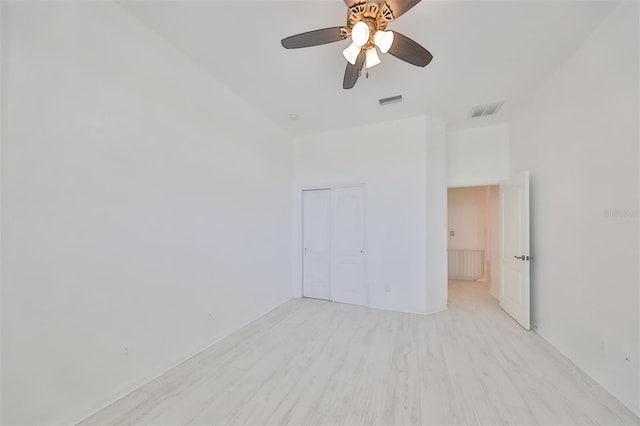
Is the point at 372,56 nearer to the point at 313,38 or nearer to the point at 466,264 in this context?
the point at 313,38

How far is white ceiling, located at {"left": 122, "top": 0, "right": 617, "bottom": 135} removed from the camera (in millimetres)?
1890

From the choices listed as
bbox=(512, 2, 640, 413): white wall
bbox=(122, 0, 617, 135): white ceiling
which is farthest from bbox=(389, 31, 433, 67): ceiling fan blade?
bbox=(512, 2, 640, 413): white wall

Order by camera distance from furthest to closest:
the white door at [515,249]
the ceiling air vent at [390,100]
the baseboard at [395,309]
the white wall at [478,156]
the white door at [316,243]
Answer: the white door at [316,243], the white wall at [478,156], the baseboard at [395,309], the ceiling air vent at [390,100], the white door at [515,249]

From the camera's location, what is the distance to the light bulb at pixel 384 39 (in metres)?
1.62

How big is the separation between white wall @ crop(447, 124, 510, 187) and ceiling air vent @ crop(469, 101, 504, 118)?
20.2 inches

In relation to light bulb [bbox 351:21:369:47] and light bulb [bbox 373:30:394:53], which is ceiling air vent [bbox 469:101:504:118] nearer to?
light bulb [bbox 373:30:394:53]

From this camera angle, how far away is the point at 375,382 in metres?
2.10

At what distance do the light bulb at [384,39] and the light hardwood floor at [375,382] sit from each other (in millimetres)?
2598

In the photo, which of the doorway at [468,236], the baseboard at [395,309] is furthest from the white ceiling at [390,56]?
the baseboard at [395,309]

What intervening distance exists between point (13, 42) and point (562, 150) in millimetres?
4565

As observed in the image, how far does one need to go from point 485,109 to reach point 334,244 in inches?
121

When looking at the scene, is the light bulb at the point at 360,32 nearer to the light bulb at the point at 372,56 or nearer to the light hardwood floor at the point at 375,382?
the light bulb at the point at 372,56

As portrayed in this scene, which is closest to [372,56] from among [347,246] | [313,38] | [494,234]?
[313,38]

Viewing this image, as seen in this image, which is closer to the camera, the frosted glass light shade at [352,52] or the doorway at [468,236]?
the frosted glass light shade at [352,52]
